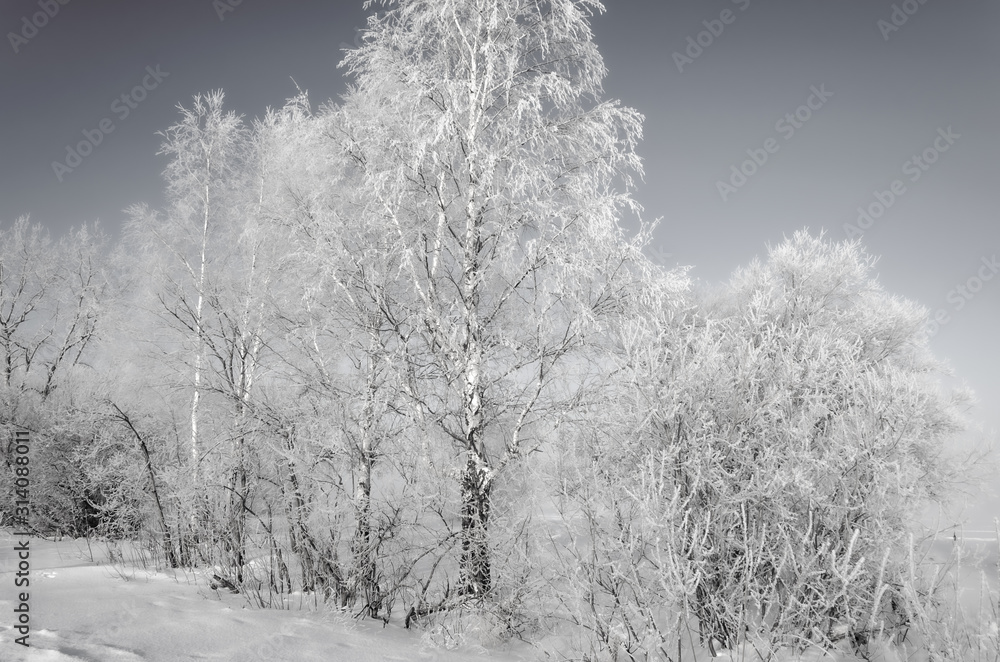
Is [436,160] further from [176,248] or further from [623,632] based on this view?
[176,248]

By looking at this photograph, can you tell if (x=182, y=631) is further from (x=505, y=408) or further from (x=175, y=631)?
(x=505, y=408)

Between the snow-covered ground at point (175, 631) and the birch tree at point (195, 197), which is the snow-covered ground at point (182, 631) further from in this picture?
the birch tree at point (195, 197)

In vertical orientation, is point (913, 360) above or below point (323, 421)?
above

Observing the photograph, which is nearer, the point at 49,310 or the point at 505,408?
the point at 505,408

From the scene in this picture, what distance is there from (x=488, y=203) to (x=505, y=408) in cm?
240

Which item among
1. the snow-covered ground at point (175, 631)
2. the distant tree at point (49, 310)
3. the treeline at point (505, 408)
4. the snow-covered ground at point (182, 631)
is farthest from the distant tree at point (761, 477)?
the distant tree at point (49, 310)

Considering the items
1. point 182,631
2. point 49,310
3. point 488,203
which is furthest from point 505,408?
point 49,310

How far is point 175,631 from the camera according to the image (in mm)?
3686

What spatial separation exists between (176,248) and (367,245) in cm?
542

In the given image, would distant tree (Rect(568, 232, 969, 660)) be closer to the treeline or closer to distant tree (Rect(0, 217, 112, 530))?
the treeline

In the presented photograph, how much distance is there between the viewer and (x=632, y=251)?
5332 mm

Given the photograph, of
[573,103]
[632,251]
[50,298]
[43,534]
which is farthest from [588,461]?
[50,298]

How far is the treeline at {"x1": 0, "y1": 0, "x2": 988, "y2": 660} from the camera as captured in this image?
14.9 ft

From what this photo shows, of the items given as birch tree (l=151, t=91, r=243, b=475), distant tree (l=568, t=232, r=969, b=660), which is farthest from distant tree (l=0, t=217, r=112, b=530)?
distant tree (l=568, t=232, r=969, b=660)
